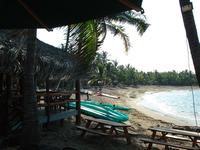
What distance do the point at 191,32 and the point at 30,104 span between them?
371cm

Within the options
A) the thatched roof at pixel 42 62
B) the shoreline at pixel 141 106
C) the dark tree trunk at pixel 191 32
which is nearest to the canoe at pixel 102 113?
the thatched roof at pixel 42 62

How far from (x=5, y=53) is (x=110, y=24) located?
8.95m

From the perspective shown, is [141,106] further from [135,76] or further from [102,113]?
[135,76]

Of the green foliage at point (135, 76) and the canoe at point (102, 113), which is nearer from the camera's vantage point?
the canoe at point (102, 113)

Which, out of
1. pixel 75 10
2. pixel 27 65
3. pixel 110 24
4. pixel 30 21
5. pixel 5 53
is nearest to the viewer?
pixel 75 10

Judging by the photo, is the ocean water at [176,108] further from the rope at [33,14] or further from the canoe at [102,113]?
the rope at [33,14]

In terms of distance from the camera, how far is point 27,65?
6.60m

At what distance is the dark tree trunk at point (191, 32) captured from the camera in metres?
4.47

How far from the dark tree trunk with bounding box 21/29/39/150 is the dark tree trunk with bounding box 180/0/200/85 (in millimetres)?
3363

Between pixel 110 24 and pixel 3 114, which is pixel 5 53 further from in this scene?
pixel 110 24

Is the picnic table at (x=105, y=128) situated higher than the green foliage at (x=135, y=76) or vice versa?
the green foliage at (x=135, y=76)

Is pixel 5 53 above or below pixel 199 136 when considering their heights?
above

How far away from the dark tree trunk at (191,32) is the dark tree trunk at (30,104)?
3.36 m

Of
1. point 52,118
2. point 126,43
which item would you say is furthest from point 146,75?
point 52,118
